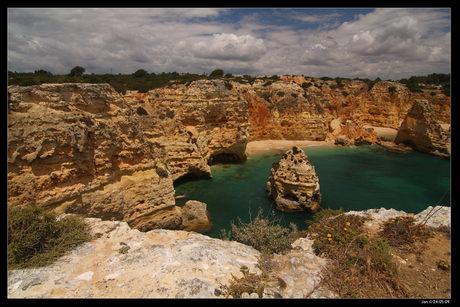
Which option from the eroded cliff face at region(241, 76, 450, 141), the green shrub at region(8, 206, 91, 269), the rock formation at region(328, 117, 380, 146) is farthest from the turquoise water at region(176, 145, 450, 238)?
the green shrub at region(8, 206, 91, 269)

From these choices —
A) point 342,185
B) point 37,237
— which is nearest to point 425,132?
point 342,185

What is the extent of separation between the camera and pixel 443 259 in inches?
199

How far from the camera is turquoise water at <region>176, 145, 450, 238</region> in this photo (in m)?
14.9

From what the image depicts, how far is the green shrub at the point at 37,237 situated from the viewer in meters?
4.14

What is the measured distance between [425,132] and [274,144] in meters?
19.7

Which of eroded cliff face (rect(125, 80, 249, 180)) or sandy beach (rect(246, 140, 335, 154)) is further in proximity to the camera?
sandy beach (rect(246, 140, 335, 154))

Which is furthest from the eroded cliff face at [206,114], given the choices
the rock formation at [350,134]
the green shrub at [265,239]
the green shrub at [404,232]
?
the rock formation at [350,134]

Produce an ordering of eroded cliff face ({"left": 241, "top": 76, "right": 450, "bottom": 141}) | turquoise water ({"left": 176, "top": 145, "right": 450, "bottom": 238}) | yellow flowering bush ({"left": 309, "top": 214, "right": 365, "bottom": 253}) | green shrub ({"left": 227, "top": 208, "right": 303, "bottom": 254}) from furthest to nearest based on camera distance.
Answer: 1. eroded cliff face ({"left": 241, "top": 76, "right": 450, "bottom": 141})
2. turquoise water ({"left": 176, "top": 145, "right": 450, "bottom": 238})
3. green shrub ({"left": 227, "top": 208, "right": 303, "bottom": 254})
4. yellow flowering bush ({"left": 309, "top": 214, "right": 365, "bottom": 253})

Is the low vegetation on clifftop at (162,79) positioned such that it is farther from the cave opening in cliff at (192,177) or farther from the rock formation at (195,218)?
the rock formation at (195,218)

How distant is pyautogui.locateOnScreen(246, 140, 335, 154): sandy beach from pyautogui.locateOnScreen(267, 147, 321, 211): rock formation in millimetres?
13958

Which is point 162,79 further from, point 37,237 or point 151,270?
point 151,270

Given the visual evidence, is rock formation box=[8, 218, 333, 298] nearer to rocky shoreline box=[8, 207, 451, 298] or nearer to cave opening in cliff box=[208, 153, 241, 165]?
rocky shoreline box=[8, 207, 451, 298]

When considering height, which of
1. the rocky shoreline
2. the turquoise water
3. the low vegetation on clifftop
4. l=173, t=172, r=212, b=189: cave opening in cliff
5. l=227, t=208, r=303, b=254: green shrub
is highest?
the low vegetation on clifftop

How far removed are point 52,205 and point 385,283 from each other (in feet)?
29.1
